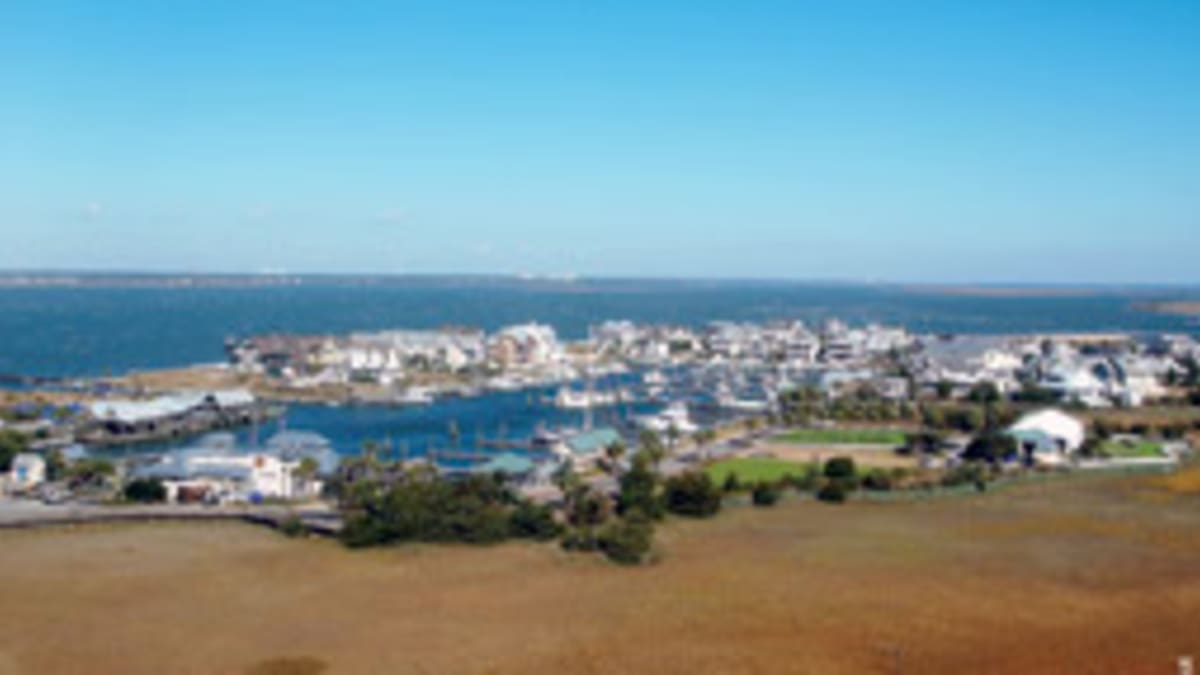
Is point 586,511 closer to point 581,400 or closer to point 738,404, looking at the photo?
point 581,400

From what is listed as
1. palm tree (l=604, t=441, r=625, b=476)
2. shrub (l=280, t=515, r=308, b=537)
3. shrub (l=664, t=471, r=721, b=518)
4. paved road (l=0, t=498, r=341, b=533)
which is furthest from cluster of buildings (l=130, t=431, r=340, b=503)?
shrub (l=664, t=471, r=721, b=518)

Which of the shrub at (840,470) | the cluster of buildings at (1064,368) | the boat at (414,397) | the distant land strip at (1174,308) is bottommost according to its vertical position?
the boat at (414,397)

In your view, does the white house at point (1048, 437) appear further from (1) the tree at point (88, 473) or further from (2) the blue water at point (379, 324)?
(1) the tree at point (88, 473)

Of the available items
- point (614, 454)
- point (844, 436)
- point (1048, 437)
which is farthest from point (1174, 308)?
point (614, 454)

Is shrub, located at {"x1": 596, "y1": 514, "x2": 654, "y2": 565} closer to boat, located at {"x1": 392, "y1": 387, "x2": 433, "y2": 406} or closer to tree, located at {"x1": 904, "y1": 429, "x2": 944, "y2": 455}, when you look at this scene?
tree, located at {"x1": 904, "y1": 429, "x2": 944, "y2": 455}

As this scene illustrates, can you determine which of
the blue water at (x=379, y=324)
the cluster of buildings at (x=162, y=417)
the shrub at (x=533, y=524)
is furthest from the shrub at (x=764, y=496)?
the cluster of buildings at (x=162, y=417)
